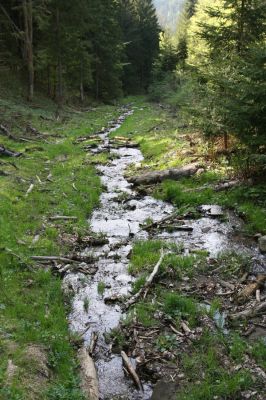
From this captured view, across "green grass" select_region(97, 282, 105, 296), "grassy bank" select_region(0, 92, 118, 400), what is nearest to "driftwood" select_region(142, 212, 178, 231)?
"grassy bank" select_region(0, 92, 118, 400)

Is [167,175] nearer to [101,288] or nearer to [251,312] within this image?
[101,288]

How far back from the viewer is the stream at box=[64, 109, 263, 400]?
24.9ft

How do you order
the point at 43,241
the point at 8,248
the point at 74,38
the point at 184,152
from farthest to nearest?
the point at 74,38 < the point at 184,152 < the point at 43,241 < the point at 8,248

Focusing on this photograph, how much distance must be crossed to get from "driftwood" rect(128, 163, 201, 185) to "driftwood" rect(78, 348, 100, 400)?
1226cm

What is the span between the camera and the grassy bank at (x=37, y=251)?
6.82 meters

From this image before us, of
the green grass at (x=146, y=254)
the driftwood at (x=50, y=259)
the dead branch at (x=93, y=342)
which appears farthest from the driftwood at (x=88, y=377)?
the driftwood at (x=50, y=259)

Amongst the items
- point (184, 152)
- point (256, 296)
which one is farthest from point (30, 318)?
point (184, 152)

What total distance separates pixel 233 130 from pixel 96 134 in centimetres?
1912

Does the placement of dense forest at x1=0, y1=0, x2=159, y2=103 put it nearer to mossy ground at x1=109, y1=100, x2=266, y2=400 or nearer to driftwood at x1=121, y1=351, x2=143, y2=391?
mossy ground at x1=109, y1=100, x2=266, y2=400

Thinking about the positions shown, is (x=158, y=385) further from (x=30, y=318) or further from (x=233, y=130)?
(x=233, y=130)

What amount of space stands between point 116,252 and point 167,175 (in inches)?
303

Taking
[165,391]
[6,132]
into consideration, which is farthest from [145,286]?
[6,132]

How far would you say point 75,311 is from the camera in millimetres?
9430

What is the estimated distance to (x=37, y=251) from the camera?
1161 centimetres
